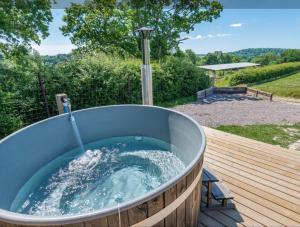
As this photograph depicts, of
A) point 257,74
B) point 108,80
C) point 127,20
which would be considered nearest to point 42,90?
point 108,80

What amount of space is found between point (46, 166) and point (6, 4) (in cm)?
654

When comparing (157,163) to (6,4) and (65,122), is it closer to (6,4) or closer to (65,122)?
(65,122)

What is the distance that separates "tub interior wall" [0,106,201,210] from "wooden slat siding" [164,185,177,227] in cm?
113

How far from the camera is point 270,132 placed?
4.20 metres

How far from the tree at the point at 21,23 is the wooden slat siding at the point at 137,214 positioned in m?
7.47

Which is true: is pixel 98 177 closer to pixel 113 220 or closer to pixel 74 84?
pixel 113 220

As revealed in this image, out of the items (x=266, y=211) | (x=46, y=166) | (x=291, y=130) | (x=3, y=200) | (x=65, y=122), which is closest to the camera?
(x=266, y=211)

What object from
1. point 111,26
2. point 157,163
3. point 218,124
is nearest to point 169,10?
point 111,26

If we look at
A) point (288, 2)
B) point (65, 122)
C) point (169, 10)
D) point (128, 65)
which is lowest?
point (65, 122)

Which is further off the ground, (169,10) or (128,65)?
(169,10)

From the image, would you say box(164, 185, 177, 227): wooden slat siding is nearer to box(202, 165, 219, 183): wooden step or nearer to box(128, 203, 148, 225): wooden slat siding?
box(128, 203, 148, 225): wooden slat siding

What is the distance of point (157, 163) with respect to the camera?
304cm

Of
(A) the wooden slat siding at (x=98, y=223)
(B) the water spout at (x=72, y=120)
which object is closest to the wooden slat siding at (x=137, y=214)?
(A) the wooden slat siding at (x=98, y=223)

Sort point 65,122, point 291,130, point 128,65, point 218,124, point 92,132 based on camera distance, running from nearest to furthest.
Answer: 1. point 65,122
2. point 92,132
3. point 291,130
4. point 218,124
5. point 128,65
